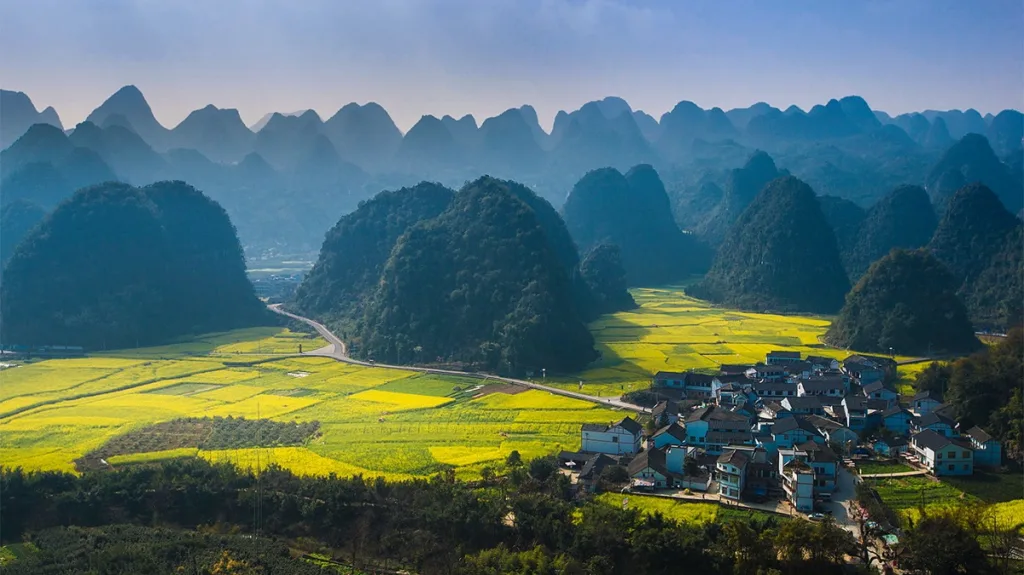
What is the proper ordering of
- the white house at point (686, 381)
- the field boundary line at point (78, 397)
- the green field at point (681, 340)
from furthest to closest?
the green field at point (681, 340)
the white house at point (686, 381)
the field boundary line at point (78, 397)

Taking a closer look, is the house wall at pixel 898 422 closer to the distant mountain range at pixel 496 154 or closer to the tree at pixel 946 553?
the tree at pixel 946 553

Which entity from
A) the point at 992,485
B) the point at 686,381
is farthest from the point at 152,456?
the point at 992,485

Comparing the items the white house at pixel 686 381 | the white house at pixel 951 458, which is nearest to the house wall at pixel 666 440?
the white house at pixel 951 458

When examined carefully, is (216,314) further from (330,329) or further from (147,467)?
(147,467)

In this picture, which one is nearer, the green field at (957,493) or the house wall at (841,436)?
the green field at (957,493)

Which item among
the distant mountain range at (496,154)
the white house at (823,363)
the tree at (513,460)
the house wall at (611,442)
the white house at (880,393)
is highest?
the distant mountain range at (496,154)

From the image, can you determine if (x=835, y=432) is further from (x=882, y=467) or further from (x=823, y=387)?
(x=823, y=387)

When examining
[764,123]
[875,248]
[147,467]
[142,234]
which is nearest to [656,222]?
[875,248]
